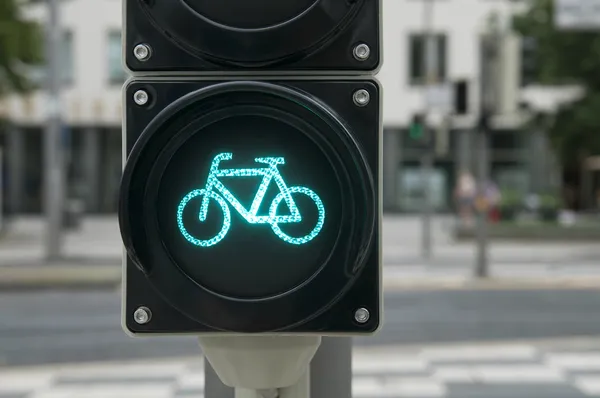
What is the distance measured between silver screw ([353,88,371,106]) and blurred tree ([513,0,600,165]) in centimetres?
2494

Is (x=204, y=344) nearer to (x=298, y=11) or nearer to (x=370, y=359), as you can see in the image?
(x=298, y=11)

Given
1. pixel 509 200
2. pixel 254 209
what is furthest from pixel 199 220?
pixel 509 200

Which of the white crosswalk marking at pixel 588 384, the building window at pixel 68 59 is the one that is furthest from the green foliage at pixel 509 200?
the white crosswalk marking at pixel 588 384

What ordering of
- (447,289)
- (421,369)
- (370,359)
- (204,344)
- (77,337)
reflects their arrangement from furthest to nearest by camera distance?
(447,289) < (77,337) < (370,359) < (421,369) < (204,344)

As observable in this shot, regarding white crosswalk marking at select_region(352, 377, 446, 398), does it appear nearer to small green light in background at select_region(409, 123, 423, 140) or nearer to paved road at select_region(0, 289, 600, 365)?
paved road at select_region(0, 289, 600, 365)

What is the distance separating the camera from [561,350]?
8.56m

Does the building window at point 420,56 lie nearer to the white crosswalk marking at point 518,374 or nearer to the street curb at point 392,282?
the street curb at point 392,282

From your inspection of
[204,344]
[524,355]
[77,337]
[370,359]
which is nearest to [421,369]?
[370,359]

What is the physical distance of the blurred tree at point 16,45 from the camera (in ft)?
67.7

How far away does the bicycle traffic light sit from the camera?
4.33 feet

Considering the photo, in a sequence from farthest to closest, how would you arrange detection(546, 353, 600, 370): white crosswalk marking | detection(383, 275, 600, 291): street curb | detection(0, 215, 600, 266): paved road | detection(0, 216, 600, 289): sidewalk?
detection(0, 215, 600, 266): paved road < detection(0, 216, 600, 289): sidewalk < detection(383, 275, 600, 291): street curb < detection(546, 353, 600, 370): white crosswalk marking

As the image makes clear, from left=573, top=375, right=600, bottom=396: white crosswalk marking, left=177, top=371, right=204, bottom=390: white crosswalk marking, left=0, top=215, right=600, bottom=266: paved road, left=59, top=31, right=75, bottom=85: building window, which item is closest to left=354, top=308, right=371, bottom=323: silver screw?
left=177, top=371, right=204, bottom=390: white crosswalk marking

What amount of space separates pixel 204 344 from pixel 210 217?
0.75 feet

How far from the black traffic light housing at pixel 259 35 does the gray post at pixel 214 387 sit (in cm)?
60
